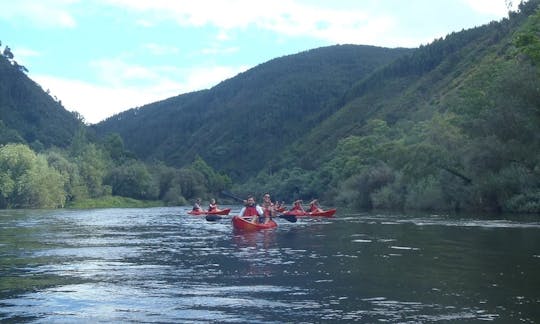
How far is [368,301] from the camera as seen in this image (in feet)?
48.3

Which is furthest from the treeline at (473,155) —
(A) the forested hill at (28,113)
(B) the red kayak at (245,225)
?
(A) the forested hill at (28,113)

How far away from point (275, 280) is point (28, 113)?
180408mm

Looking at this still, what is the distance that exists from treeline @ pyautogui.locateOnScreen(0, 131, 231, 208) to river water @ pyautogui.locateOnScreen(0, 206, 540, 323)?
7487cm

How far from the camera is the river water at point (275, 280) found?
44.0 ft

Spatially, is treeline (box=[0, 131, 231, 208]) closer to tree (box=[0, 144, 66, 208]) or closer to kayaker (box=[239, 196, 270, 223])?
tree (box=[0, 144, 66, 208])

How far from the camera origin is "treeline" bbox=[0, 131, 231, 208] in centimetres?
10150

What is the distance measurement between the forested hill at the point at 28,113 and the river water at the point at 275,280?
500ft

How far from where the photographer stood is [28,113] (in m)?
183

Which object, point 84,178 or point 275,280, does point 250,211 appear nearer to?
point 275,280

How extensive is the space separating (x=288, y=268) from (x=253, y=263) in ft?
6.02

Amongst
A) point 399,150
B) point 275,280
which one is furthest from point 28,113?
point 275,280

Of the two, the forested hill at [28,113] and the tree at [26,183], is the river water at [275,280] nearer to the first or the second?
the tree at [26,183]

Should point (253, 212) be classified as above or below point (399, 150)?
below

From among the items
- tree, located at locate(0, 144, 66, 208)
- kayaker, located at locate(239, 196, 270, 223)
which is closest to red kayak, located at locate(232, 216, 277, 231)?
kayaker, located at locate(239, 196, 270, 223)
